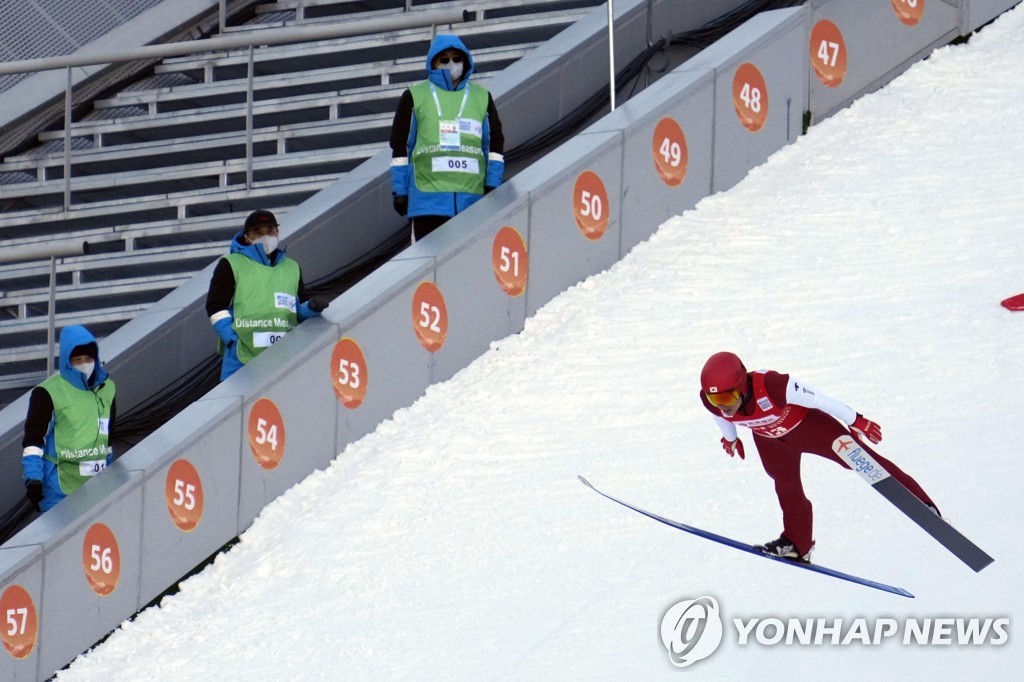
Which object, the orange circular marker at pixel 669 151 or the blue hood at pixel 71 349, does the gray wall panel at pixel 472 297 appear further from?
the blue hood at pixel 71 349

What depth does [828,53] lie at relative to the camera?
1052cm

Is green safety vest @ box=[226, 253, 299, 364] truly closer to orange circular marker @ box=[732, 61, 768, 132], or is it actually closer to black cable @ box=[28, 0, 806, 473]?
black cable @ box=[28, 0, 806, 473]

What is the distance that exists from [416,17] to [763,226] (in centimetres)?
269

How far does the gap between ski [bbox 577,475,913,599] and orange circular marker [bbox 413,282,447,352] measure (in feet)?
6.16

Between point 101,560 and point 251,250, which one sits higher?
point 251,250

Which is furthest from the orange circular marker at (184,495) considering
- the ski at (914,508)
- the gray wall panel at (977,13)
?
the gray wall panel at (977,13)

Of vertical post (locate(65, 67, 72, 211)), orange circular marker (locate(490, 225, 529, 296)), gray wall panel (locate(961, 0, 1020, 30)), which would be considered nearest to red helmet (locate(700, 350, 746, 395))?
orange circular marker (locate(490, 225, 529, 296))

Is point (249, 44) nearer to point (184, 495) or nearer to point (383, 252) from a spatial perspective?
point (383, 252)

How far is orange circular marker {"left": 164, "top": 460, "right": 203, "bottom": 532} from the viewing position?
27.3 feet

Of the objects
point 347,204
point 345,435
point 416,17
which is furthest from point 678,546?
point 416,17

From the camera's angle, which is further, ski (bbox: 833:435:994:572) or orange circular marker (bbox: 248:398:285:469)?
orange circular marker (bbox: 248:398:285:469)

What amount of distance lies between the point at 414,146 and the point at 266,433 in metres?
1.74

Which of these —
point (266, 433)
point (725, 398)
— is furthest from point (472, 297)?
point (725, 398)

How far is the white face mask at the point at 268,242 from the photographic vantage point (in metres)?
8.60
